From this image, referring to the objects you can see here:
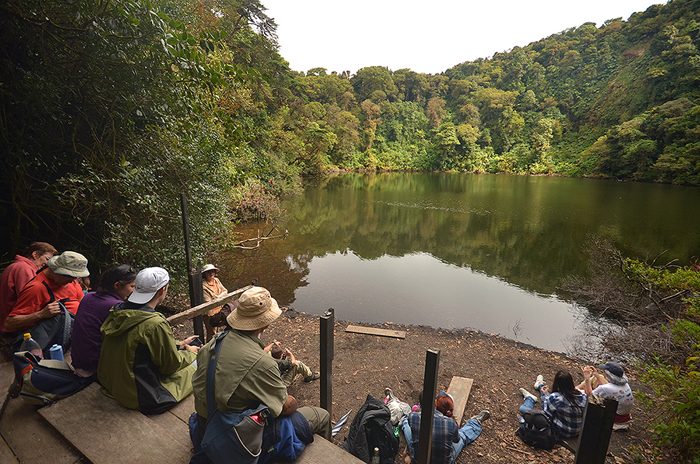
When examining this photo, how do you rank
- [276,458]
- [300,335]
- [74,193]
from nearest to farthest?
[276,458], [74,193], [300,335]

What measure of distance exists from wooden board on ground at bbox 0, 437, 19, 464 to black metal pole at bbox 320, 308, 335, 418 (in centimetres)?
212

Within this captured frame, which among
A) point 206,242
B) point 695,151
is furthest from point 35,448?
point 695,151

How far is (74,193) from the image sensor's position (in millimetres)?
4215

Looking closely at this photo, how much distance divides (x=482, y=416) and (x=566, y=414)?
0.96m

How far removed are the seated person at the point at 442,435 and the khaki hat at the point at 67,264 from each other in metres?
3.47

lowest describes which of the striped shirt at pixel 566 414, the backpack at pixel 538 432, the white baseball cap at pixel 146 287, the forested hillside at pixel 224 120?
the backpack at pixel 538 432

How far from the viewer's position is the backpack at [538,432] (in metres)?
3.79

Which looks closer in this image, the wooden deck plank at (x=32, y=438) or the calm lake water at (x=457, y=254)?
the wooden deck plank at (x=32, y=438)

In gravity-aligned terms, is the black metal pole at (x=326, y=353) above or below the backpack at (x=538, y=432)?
above

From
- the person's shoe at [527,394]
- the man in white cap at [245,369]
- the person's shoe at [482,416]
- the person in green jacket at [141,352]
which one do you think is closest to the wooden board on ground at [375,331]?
the person's shoe at [527,394]

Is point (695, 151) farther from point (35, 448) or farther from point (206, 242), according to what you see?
point (35, 448)

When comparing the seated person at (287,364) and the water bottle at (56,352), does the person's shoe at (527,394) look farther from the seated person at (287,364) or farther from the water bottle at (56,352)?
the water bottle at (56,352)

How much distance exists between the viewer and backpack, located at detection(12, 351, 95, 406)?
2.51m

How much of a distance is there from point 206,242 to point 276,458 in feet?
18.9
